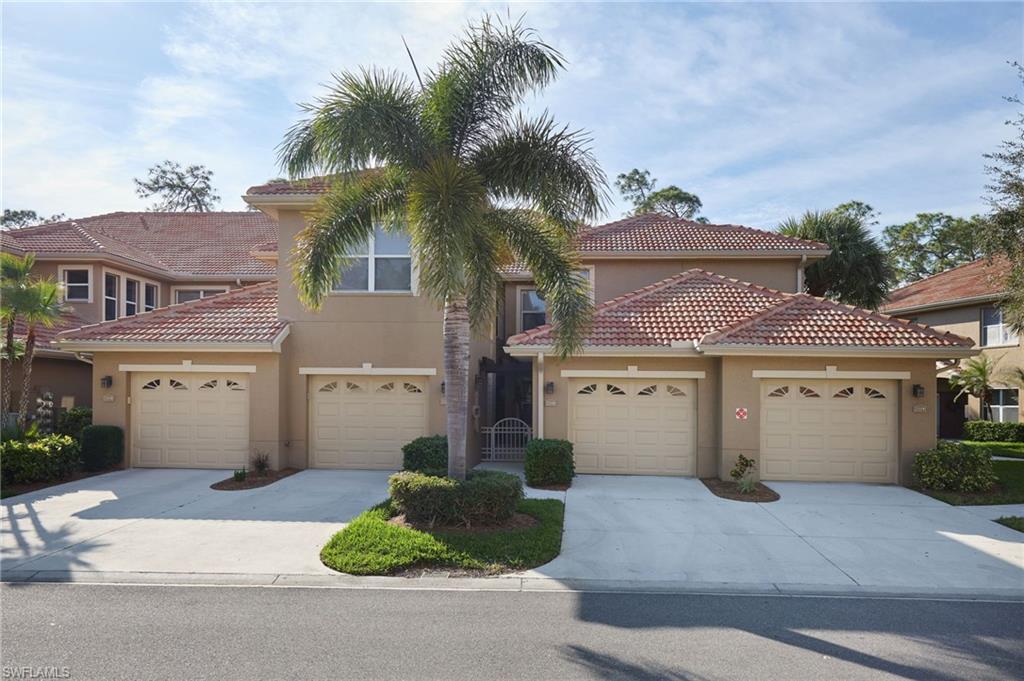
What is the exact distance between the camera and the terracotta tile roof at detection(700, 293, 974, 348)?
1254cm

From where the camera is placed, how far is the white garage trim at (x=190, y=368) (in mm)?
13773

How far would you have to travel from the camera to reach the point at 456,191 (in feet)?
27.6

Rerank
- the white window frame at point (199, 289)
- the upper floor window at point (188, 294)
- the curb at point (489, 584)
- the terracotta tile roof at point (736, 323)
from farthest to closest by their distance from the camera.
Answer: the upper floor window at point (188, 294) → the white window frame at point (199, 289) → the terracotta tile roof at point (736, 323) → the curb at point (489, 584)

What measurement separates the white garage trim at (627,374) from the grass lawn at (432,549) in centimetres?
508

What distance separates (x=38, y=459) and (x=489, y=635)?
11254mm

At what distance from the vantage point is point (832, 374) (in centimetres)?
1285

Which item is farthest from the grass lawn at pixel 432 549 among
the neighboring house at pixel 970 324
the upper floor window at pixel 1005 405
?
the upper floor window at pixel 1005 405

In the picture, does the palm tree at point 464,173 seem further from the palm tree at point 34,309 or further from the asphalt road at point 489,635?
the palm tree at point 34,309

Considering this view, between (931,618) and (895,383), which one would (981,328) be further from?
(931,618)

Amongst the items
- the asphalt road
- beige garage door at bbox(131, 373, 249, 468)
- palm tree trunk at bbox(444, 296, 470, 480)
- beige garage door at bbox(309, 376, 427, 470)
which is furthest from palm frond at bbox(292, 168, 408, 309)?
beige garage door at bbox(131, 373, 249, 468)

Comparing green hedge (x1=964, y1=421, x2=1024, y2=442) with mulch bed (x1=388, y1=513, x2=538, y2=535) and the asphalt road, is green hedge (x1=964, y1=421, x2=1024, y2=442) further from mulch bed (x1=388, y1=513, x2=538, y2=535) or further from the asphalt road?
mulch bed (x1=388, y1=513, x2=538, y2=535)

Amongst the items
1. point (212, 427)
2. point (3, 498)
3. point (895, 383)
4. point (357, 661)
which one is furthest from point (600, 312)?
point (3, 498)

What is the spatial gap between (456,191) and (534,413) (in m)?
6.68

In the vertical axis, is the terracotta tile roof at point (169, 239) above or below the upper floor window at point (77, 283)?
above
